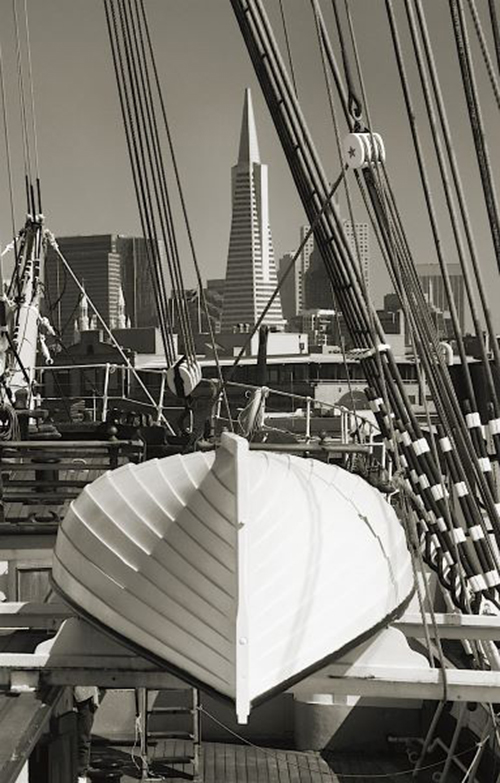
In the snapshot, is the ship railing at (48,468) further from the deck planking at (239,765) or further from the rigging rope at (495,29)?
the rigging rope at (495,29)

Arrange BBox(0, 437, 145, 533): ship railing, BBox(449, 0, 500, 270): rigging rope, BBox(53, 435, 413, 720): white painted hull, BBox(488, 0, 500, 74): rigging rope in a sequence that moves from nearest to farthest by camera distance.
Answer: BBox(53, 435, 413, 720): white painted hull, BBox(488, 0, 500, 74): rigging rope, BBox(449, 0, 500, 270): rigging rope, BBox(0, 437, 145, 533): ship railing

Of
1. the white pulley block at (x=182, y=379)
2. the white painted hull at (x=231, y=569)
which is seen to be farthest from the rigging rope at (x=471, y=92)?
the white pulley block at (x=182, y=379)

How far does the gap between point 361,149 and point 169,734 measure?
796 centimetres

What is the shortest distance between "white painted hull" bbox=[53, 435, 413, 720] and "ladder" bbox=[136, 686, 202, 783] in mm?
4987

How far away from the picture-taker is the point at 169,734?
12.8 metres

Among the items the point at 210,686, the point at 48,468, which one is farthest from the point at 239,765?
the point at 210,686

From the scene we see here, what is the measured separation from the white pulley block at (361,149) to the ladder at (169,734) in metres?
6.69

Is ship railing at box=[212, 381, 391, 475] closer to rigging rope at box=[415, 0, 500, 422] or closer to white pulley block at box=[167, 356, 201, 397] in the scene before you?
white pulley block at box=[167, 356, 201, 397]

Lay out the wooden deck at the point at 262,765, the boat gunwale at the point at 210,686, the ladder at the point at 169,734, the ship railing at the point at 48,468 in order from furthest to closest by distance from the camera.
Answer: the wooden deck at the point at 262,765, the ladder at the point at 169,734, the ship railing at the point at 48,468, the boat gunwale at the point at 210,686

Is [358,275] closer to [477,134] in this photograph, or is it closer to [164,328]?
[477,134]

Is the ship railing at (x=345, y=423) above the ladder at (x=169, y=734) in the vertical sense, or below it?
above

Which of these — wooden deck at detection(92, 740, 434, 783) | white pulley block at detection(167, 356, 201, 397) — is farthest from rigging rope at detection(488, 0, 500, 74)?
white pulley block at detection(167, 356, 201, 397)

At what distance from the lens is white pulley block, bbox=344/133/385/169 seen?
9.86m

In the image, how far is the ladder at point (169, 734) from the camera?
1275cm
